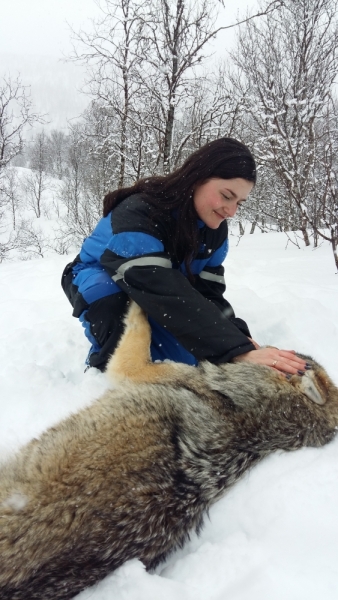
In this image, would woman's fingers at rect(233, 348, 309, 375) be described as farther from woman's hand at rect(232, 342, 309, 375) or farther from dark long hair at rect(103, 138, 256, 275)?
dark long hair at rect(103, 138, 256, 275)

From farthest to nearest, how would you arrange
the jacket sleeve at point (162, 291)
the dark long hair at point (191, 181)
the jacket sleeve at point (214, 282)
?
the jacket sleeve at point (214, 282)
the dark long hair at point (191, 181)
the jacket sleeve at point (162, 291)

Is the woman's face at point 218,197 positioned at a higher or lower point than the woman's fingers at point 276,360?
higher

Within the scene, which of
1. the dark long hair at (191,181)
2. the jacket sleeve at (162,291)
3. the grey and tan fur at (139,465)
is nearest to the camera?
the grey and tan fur at (139,465)

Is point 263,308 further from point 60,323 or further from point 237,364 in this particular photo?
point 60,323

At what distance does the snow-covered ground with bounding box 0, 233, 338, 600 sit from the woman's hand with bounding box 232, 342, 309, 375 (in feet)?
1.47

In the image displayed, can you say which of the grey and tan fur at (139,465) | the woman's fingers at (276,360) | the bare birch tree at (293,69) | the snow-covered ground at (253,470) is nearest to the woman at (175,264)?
the woman's fingers at (276,360)

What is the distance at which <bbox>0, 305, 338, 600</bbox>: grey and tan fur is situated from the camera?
1.31 m

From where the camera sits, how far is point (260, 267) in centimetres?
629

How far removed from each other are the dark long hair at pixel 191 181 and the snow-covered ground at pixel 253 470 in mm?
1357

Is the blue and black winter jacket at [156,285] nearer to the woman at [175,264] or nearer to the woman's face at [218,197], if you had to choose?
the woman at [175,264]

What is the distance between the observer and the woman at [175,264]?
2273 millimetres

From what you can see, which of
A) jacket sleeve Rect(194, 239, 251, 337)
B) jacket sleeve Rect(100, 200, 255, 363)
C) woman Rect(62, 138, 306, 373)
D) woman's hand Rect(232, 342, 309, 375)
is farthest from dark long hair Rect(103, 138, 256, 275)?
woman's hand Rect(232, 342, 309, 375)

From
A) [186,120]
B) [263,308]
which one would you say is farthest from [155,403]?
[186,120]

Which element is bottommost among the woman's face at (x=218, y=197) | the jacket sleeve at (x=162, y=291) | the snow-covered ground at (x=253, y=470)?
the snow-covered ground at (x=253, y=470)
